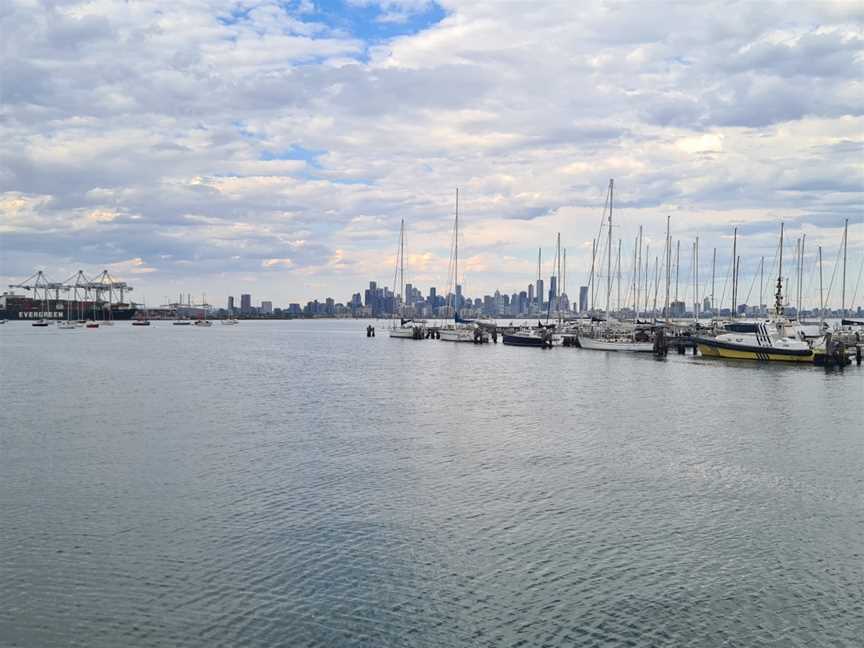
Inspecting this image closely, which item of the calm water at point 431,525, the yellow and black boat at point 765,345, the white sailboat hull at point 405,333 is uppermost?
the yellow and black boat at point 765,345

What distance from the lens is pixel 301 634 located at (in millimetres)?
14531

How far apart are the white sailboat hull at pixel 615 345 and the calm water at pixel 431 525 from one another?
49.0 meters

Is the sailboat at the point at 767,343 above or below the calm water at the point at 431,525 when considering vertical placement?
above

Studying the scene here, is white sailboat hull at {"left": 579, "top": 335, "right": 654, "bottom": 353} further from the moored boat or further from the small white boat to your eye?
the small white boat

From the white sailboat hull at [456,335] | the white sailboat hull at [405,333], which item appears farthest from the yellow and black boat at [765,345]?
the white sailboat hull at [405,333]

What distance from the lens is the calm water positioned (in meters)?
15.2

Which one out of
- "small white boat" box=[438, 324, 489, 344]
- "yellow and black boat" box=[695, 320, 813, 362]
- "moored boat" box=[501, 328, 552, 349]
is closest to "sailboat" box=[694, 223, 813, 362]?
"yellow and black boat" box=[695, 320, 813, 362]

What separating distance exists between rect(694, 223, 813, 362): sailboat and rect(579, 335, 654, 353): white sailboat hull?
11.0 metres

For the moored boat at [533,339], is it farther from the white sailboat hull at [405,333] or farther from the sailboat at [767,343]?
the sailboat at [767,343]

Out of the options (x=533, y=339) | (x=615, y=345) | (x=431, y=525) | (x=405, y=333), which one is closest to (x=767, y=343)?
(x=615, y=345)

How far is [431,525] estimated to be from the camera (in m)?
21.4

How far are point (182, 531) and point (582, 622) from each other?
443 inches

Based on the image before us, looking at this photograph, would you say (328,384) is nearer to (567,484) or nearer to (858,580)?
(567,484)

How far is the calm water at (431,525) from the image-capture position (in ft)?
49.8
